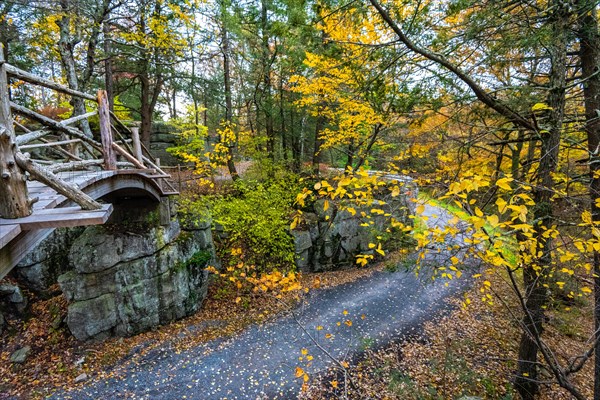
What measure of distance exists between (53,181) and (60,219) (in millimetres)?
441

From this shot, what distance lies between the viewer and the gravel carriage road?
574 cm

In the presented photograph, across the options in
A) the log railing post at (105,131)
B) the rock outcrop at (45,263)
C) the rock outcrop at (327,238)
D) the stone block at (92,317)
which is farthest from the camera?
the rock outcrop at (327,238)

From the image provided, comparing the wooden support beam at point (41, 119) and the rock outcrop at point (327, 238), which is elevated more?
the wooden support beam at point (41, 119)

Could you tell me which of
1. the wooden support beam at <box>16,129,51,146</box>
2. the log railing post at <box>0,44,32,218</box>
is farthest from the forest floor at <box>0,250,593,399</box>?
the wooden support beam at <box>16,129,51,146</box>

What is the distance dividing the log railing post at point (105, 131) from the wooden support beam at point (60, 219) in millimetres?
2584

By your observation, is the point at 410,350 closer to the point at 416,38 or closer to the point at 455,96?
the point at 455,96

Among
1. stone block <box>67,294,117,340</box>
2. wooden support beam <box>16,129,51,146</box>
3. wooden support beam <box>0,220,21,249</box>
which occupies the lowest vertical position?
stone block <box>67,294,117,340</box>

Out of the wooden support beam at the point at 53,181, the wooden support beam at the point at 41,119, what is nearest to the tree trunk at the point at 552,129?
the wooden support beam at the point at 53,181

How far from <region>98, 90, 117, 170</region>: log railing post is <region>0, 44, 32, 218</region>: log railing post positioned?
2435mm

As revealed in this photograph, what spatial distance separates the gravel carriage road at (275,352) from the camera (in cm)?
574

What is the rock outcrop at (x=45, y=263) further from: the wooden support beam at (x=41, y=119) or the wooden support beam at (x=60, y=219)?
the wooden support beam at (x=60, y=219)

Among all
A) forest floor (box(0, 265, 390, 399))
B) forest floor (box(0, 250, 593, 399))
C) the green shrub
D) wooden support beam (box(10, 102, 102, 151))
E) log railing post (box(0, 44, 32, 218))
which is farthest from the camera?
the green shrub

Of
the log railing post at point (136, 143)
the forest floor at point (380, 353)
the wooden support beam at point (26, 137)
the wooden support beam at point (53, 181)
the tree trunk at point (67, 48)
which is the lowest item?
the forest floor at point (380, 353)

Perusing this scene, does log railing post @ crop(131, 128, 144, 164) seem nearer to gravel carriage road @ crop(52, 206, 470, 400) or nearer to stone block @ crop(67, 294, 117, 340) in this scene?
stone block @ crop(67, 294, 117, 340)
